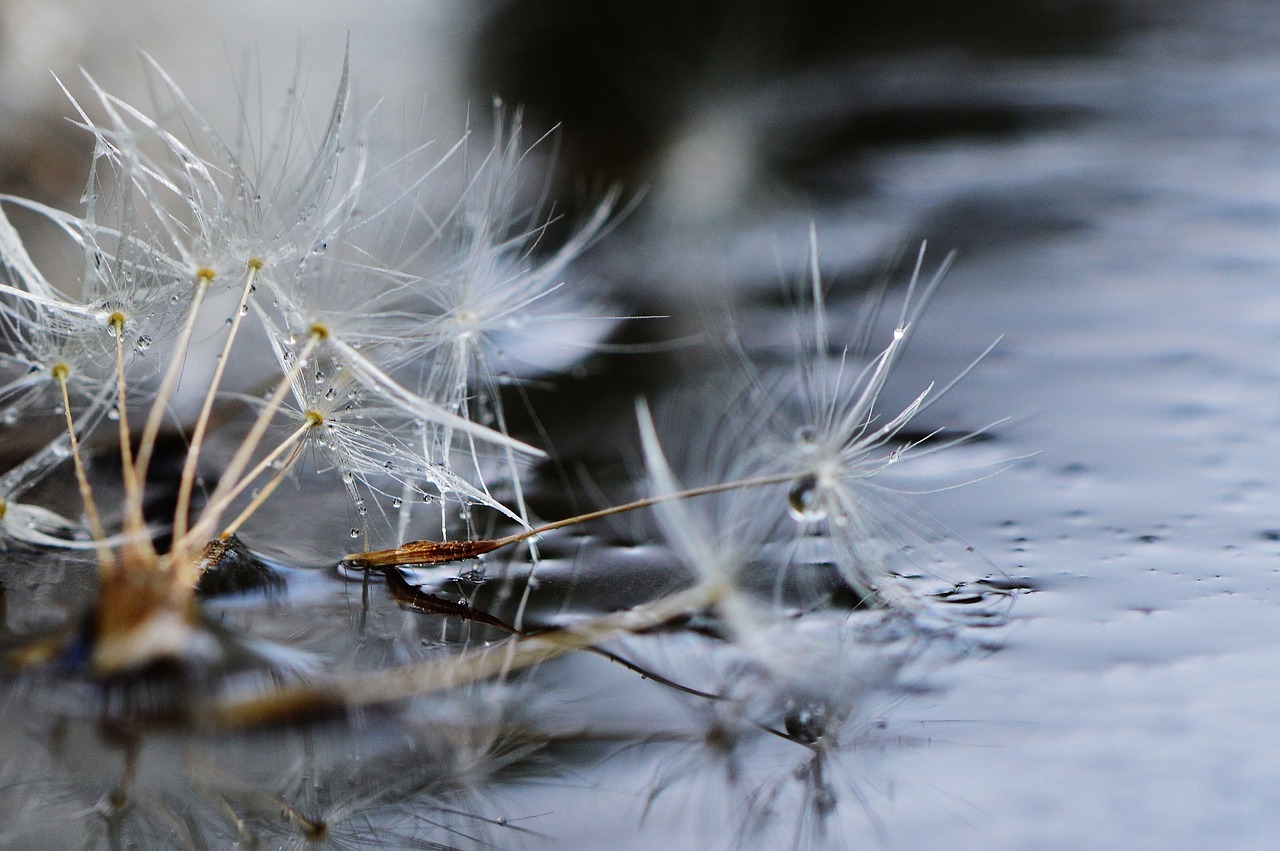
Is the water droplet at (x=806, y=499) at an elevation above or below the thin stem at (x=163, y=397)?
above

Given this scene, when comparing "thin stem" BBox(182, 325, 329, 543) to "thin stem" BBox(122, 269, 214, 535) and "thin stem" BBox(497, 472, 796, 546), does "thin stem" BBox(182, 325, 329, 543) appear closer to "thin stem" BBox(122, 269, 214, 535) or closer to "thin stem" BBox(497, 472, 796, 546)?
"thin stem" BBox(122, 269, 214, 535)

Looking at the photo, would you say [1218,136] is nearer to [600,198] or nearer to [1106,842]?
[600,198]

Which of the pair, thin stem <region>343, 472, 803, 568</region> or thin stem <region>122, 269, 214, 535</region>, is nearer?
thin stem <region>122, 269, 214, 535</region>

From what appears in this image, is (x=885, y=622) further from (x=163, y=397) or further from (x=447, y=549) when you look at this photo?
(x=163, y=397)

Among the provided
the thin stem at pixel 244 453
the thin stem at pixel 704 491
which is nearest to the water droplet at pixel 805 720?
the thin stem at pixel 704 491

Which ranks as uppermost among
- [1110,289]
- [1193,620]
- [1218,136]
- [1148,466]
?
[1218,136]

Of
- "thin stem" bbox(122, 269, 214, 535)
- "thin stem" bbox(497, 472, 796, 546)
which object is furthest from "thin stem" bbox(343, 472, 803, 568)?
A: "thin stem" bbox(122, 269, 214, 535)

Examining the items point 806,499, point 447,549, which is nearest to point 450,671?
point 447,549

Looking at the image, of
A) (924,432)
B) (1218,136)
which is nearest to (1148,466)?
(924,432)

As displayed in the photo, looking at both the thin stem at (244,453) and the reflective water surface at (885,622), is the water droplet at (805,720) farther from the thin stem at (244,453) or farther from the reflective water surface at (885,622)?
the thin stem at (244,453)
